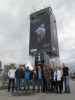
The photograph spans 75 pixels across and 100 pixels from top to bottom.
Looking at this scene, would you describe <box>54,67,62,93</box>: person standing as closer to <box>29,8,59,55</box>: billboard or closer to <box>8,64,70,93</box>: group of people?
<box>8,64,70,93</box>: group of people

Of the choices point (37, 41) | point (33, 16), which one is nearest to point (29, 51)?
point (37, 41)

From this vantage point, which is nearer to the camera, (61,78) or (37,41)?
(61,78)

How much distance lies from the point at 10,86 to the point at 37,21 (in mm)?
26960

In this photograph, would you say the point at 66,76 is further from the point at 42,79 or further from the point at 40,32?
the point at 40,32

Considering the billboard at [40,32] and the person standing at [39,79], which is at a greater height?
the billboard at [40,32]

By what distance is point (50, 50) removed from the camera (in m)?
39.9

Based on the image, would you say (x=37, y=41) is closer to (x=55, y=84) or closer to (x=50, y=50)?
(x=50, y=50)

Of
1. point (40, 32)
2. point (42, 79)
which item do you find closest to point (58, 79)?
point (42, 79)

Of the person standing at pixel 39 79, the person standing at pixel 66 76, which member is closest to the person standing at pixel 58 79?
the person standing at pixel 66 76

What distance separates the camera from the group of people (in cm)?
1570

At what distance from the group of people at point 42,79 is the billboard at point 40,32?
882 inches

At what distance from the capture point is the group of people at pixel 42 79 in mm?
15703

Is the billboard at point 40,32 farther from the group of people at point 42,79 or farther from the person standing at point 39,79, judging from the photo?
the person standing at point 39,79

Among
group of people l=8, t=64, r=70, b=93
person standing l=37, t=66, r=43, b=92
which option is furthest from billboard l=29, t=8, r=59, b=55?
person standing l=37, t=66, r=43, b=92
